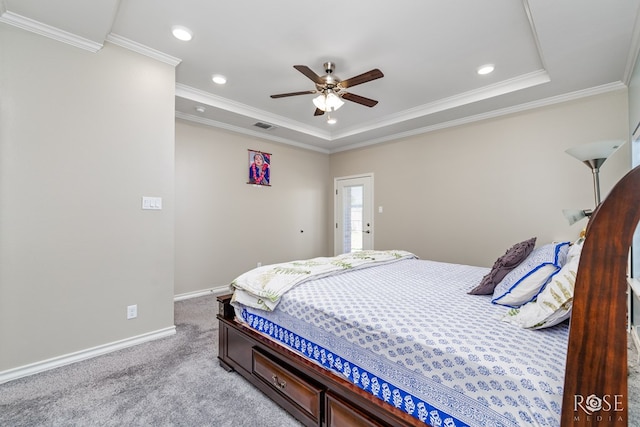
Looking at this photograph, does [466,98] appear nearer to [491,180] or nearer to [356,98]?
[491,180]

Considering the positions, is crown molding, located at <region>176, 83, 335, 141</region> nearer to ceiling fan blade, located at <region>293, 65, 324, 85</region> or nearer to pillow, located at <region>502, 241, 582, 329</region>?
ceiling fan blade, located at <region>293, 65, 324, 85</region>

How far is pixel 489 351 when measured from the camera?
1.05 metres

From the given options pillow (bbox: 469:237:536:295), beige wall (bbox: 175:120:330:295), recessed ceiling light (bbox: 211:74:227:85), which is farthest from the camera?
beige wall (bbox: 175:120:330:295)

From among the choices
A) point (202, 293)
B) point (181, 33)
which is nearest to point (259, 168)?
point (202, 293)

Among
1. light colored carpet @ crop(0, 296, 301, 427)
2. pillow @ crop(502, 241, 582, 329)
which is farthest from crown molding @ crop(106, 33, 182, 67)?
pillow @ crop(502, 241, 582, 329)

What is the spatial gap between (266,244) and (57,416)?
3384mm

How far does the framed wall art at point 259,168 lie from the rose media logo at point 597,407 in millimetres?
4442

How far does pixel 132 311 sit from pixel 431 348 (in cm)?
260

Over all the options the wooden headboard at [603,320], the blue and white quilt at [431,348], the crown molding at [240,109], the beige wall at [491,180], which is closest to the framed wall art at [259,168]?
the crown molding at [240,109]

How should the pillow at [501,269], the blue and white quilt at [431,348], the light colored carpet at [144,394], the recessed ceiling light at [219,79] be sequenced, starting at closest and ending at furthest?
1. the blue and white quilt at [431,348]
2. the light colored carpet at [144,394]
3. the pillow at [501,269]
4. the recessed ceiling light at [219,79]

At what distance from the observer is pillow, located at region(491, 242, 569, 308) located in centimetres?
144

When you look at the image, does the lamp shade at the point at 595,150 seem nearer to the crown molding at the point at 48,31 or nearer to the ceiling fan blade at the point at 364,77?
the ceiling fan blade at the point at 364,77

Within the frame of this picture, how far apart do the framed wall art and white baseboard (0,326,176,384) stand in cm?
260

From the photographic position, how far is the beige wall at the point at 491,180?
319 centimetres
